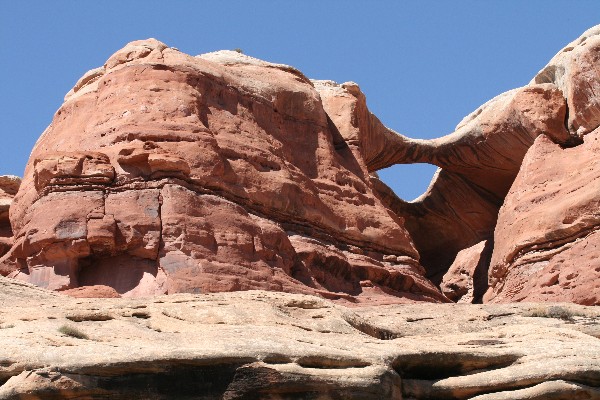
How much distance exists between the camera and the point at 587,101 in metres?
32.0

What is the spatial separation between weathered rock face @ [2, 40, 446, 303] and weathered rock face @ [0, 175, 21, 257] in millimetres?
1490

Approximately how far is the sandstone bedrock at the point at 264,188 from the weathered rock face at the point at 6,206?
4cm

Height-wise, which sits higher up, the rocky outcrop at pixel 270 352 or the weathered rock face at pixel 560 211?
the weathered rock face at pixel 560 211

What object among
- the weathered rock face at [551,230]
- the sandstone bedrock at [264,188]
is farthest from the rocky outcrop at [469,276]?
the weathered rock face at [551,230]

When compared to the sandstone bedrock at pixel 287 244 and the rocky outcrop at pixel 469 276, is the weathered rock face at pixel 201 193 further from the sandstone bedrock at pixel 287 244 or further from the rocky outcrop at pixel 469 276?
the rocky outcrop at pixel 469 276

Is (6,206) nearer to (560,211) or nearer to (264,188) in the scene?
(264,188)

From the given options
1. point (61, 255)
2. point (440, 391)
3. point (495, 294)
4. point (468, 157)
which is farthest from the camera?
point (468, 157)

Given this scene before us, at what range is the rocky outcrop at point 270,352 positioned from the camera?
13055 mm

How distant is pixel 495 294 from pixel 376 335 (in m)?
14.3

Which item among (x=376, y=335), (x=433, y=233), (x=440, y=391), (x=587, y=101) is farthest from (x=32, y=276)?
(x=433, y=233)

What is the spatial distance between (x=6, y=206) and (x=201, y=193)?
20.8 feet

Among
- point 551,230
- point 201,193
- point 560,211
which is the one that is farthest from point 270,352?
point 560,211

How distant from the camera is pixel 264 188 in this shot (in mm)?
27281

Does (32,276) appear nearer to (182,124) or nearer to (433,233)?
(182,124)
